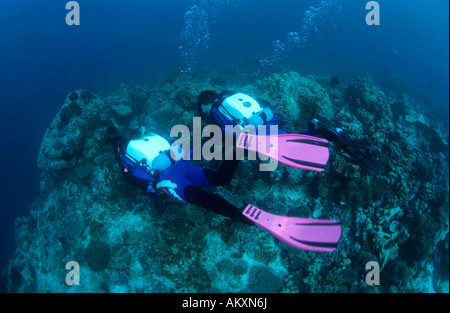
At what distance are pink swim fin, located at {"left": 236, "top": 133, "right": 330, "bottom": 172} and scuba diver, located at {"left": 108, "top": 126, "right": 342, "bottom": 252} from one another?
50 cm

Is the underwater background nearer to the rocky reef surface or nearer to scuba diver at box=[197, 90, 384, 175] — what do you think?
the rocky reef surface

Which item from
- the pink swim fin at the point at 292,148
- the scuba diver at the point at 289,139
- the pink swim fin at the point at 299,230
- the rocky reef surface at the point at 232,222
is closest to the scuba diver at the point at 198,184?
→ the pink swim fin at the point at 299,230

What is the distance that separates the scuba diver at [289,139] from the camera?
4.25 meters

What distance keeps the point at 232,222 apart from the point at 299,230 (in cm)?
196

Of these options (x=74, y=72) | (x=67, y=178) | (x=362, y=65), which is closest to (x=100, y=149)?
(x=67, y=178)

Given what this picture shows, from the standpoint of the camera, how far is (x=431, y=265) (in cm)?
805

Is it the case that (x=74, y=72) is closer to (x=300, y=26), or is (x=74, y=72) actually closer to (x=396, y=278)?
(x=396, y=278)

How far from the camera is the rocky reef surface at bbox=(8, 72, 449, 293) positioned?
561cm

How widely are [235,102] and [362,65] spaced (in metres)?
35.2

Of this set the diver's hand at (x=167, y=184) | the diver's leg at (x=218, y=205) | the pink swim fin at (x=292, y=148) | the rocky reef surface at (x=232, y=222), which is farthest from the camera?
the rocky reef surface at (x=232, y=222)

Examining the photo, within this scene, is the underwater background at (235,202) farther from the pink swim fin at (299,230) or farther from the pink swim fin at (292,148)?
the pink swim fin at (292,148)

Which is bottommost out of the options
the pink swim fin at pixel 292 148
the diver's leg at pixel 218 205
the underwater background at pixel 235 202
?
the underwater background at pixel 235 202

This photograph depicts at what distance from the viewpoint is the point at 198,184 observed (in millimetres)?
4766

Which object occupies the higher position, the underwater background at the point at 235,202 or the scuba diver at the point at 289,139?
the scuba diver at the point at 289,139
